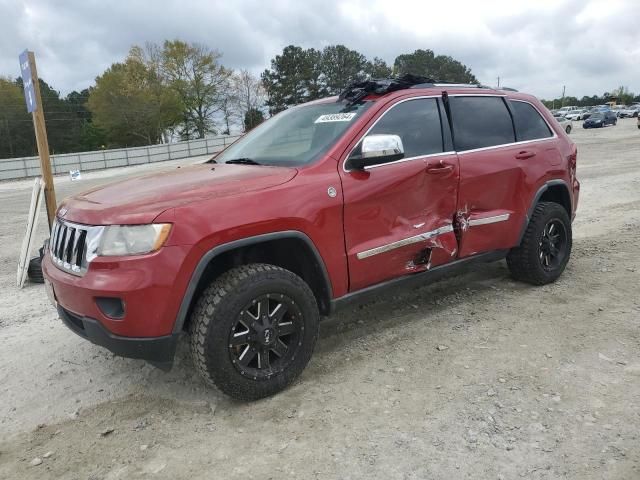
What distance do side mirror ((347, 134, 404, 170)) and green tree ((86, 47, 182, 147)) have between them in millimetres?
53375

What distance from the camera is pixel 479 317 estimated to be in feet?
13.9

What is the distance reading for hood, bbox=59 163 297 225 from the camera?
2.76 m

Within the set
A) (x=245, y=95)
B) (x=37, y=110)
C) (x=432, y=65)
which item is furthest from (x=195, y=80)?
(x=37, y=110)

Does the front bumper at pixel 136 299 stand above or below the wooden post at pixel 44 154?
below

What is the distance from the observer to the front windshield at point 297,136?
11.6ft

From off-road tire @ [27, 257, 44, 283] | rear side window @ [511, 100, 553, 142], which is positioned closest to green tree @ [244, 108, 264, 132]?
off-road tire @ [27, 257, 44, 283]

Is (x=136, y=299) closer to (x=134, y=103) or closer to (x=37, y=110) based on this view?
(x=37, y=110)

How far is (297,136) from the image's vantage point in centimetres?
382

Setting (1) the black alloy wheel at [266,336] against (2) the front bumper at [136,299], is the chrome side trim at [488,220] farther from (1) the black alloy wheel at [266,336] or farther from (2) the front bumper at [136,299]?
(2) the front bumper at [136,299]

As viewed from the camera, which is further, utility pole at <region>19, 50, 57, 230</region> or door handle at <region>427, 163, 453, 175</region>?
utility pole at <region>19, 50, 57, 230</region>

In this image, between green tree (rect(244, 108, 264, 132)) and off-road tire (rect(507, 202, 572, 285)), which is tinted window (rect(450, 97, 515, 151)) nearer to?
off-road tire (rect(507, 202, 572, 285))

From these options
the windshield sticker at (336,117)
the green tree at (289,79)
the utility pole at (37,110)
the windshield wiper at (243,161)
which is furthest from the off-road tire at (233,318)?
the green tree at (289,79)

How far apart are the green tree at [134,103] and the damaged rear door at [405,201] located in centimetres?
5302

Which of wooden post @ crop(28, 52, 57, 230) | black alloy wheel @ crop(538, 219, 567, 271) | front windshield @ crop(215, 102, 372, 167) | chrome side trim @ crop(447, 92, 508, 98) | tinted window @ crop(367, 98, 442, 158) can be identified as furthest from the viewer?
wooden post @ crop(28, 52, 57, 230)
